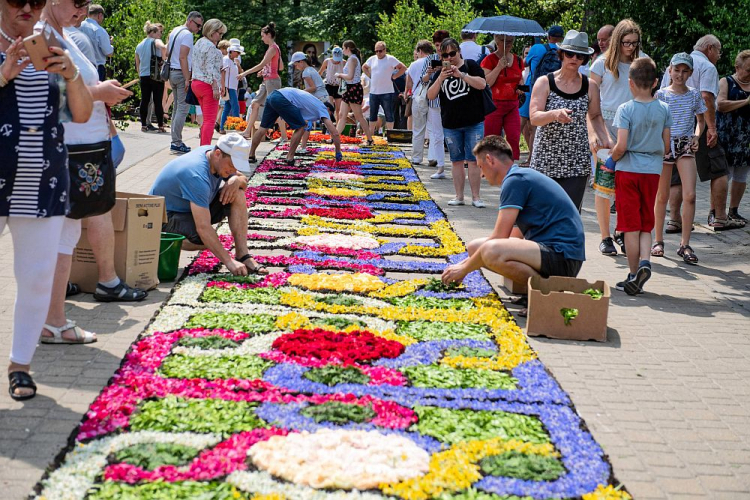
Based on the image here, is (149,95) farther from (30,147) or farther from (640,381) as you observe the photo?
(640,381)

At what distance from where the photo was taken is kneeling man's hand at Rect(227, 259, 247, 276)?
7633mm

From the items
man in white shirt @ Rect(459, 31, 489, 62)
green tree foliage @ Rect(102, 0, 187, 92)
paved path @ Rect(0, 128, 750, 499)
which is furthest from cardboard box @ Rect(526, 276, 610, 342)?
green tree foliage @ Rect(102, 0, 187, 92)

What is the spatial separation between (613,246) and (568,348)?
3.54 m

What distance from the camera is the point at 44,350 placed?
5.61m

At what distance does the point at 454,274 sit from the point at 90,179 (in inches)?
117

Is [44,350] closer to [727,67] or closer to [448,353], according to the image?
[448,353]

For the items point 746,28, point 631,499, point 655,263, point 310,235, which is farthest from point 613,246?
point 631,499

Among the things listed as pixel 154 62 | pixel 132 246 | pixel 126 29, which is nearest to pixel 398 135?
pixel 154 62

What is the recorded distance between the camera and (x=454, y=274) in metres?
7.46

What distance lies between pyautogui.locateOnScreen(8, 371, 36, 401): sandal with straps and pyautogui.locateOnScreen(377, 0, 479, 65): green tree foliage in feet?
66.5

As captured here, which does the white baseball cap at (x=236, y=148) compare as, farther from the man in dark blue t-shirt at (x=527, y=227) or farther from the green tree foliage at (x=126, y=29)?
the green tree foliage at (x=126, y=29)

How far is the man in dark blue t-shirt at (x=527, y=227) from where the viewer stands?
23.0 feet

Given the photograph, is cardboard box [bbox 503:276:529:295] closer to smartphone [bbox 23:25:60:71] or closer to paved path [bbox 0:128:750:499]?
paved path [bbox 0:128:750:499]

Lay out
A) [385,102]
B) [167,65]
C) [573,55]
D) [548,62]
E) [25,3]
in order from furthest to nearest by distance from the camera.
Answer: [385,102]
[167,65]
[548,62]
[573,55]
[25,3]
